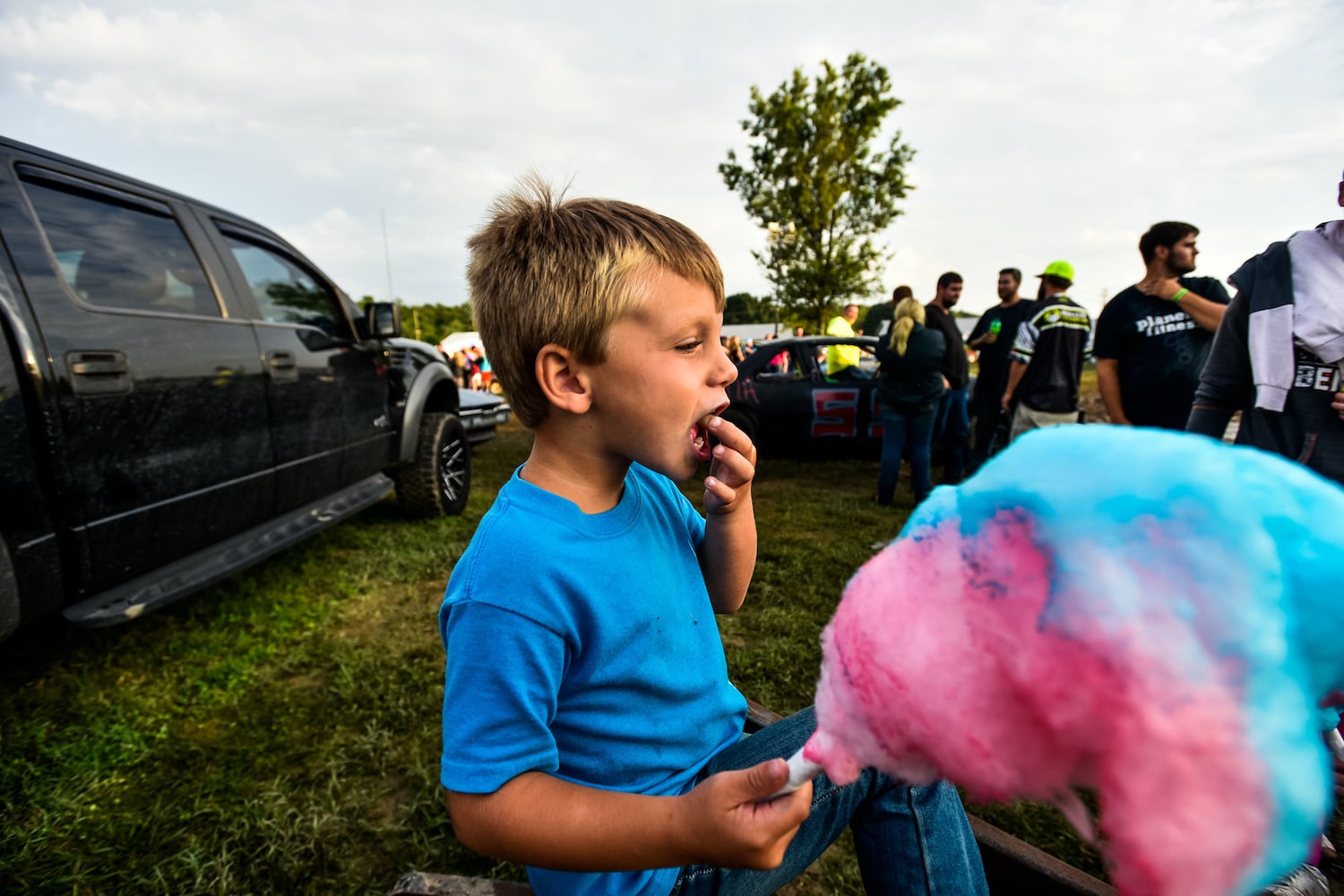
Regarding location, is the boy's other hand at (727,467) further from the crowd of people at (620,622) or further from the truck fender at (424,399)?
the truck fender at (424,399)

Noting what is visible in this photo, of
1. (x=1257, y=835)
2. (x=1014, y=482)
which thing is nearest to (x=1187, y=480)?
(x=1014, y=482)

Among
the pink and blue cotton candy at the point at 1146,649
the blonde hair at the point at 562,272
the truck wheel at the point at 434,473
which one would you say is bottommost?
the truck wheel at the point at 434,473

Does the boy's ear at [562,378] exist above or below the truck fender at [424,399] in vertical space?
above

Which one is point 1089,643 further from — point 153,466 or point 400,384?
point 400,384

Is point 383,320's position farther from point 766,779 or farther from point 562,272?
point 766,779

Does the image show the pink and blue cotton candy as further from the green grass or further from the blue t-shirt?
the green grass

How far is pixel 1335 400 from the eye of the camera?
191 centimetres

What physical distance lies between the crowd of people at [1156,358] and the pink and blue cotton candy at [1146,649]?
74.9 inches

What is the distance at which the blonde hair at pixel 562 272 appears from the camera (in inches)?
46.4

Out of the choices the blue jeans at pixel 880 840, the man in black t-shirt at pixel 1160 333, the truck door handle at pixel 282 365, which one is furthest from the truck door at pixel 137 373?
the man in black t-shirt at pixel 1160 333

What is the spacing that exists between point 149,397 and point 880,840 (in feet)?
9.96

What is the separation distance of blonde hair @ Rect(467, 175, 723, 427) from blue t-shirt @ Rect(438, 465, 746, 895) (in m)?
0.26

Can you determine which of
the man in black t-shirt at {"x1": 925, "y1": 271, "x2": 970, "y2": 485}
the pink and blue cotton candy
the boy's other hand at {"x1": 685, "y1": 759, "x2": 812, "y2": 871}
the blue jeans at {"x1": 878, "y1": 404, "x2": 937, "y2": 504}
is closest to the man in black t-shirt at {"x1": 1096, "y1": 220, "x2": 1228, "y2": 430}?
the blue jeans at {"x1": 878, "y1": 404, "x2": 937, "y2": 504}

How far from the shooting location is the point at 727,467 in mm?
1296
